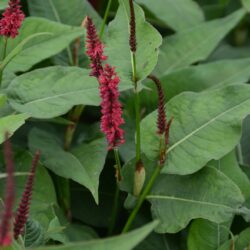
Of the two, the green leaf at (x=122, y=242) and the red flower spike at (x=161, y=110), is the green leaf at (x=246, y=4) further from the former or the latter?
the green leaf at (x=122, y=242)

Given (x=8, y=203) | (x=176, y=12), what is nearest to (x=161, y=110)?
(x=8, y=203)

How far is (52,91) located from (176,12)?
0.60 m

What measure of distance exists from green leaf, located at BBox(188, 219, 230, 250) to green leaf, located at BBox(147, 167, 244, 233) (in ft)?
0.12

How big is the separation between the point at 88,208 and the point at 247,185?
0.33 metres

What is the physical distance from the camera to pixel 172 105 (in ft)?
3.55

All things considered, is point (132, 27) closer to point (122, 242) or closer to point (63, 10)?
point (122, 242)

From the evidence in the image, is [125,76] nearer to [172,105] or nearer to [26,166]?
[172,105]

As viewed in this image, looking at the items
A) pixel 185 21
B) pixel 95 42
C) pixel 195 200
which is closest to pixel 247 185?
pixel 195 200

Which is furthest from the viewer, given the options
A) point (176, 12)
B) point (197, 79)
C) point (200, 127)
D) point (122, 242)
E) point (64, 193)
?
point (176, 12)

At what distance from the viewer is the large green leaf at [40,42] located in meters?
1.18

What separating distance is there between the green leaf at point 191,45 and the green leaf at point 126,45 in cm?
27

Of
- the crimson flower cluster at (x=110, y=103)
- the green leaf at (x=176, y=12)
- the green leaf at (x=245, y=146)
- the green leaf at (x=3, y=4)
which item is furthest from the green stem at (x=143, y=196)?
the green leaf at (x=176, y=12)

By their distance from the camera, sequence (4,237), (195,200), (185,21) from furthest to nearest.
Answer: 1. (185,21)
2. (195,200)
3. (4,237)

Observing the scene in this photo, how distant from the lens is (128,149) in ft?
3.99
